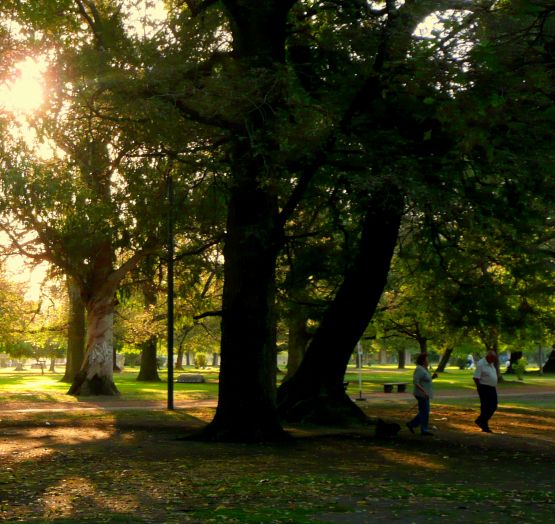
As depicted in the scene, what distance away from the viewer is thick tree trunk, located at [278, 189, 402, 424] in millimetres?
21656

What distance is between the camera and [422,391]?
19.0 metres

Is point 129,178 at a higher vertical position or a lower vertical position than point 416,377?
higher

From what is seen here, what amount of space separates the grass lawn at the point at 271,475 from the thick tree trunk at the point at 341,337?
1.20 meters

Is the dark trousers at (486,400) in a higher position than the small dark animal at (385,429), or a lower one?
higher

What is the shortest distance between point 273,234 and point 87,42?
5.89m

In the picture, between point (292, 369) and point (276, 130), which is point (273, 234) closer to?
point (276, 130)

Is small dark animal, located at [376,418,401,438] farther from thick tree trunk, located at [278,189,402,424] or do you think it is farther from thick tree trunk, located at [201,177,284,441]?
thick tree trunk, located at [278,189,402,424]

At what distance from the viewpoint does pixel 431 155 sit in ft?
52.5

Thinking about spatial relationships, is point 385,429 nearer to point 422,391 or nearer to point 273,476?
point 422,391

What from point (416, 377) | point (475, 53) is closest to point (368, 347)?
point (416, 377)

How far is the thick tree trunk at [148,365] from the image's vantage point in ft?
182

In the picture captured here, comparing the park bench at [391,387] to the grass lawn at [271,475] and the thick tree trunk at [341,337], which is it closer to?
the grass lawn at [271,475]

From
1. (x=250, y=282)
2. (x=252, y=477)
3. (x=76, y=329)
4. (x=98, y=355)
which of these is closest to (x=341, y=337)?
(x=250, y=282)

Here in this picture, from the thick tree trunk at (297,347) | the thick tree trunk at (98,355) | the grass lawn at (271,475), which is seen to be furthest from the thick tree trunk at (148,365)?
the grass lawn at (271,475)
